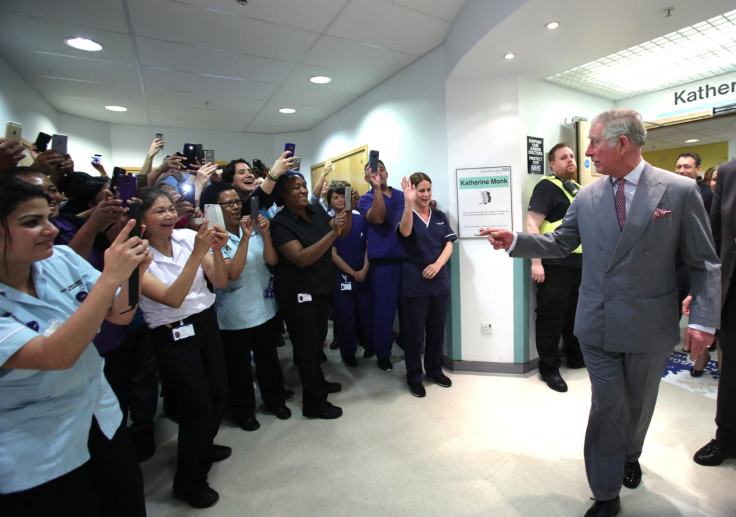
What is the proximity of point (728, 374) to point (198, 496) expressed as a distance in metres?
2.83

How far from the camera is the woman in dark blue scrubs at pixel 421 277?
2.88m

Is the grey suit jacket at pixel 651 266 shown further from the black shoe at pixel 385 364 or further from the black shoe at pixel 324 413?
the black shoe at pixel 385 364

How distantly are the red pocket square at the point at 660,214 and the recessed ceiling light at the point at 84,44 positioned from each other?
399 cm

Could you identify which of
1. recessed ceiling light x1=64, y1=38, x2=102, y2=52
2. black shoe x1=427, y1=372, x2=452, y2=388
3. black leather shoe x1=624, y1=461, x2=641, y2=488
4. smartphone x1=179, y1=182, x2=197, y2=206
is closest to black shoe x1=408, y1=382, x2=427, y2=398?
black shoe x1=427, y1=372, x2=452, y2=388

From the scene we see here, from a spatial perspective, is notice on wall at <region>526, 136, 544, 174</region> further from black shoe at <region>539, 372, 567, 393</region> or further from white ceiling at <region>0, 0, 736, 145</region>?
black shoe at <region>539, 372, 567, 393</region>

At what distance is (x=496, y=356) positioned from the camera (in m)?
3.23

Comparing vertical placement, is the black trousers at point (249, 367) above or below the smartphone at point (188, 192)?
below

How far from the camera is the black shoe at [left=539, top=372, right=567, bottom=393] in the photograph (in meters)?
2.86

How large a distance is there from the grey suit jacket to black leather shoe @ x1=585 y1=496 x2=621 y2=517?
2.28 feet

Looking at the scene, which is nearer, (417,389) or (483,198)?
(417,389)

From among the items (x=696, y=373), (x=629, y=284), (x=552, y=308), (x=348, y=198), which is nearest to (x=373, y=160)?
(x=348, y=198)

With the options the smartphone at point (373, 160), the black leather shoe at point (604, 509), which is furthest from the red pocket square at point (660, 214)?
the smartphone at point (373, 160)

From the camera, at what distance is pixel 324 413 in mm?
2547

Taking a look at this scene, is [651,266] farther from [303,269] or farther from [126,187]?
[126,187]
